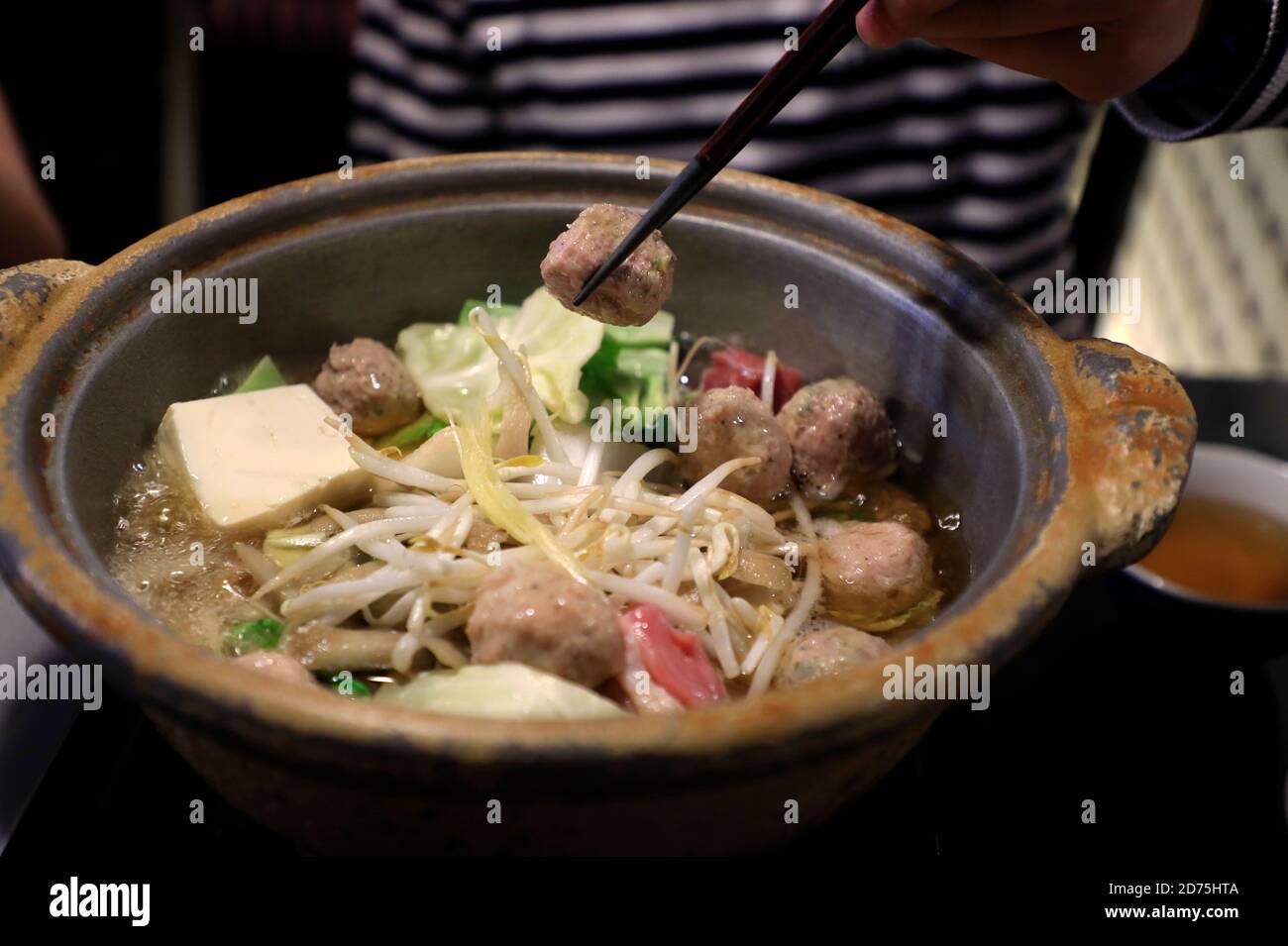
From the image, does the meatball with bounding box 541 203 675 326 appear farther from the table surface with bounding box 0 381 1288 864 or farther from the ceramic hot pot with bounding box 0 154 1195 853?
the table surface with bounding box 0 381 1288 864

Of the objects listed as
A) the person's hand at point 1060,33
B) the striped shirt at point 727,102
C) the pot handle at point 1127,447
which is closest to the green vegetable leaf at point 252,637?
the pot handle at point 1127,447

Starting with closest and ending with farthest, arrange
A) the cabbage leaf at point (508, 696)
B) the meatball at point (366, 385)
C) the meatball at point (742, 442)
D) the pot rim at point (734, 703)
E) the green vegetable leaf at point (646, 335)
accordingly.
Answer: the pot rim at point (734, 703), the cabbage leaf at point (508, 696), the meatball at point (742, 442), the meatball at point (366, 385), the green vegetable leaf at point (646, 335)

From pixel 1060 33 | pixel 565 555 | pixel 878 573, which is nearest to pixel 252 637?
pixel 565 555

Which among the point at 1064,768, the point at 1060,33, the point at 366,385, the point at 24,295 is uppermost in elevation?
the point at 1060,33

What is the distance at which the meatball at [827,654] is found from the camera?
135 cm

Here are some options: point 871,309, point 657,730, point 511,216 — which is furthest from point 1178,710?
point 511,216

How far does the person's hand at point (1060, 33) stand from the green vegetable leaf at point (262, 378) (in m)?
1.21

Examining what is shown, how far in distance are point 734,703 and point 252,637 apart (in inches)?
30.2

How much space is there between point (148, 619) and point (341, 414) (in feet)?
2.57

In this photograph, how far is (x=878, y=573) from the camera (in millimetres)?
1604

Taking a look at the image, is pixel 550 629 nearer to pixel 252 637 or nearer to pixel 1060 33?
pixel 252 637

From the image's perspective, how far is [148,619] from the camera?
1132mm

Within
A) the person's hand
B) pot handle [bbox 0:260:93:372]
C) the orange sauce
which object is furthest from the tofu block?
the orange sauce

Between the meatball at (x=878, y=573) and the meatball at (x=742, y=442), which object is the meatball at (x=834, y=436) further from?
the meatball at (x=878, y=573)
